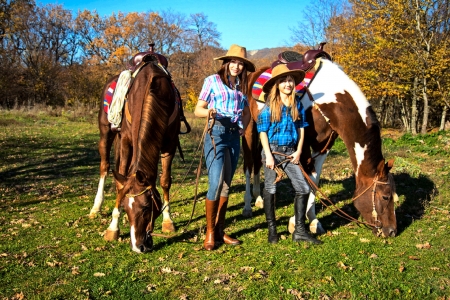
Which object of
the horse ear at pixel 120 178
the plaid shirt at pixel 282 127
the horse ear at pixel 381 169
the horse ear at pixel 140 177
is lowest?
the horse ear at pixel 120 178

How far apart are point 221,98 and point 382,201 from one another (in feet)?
7.98

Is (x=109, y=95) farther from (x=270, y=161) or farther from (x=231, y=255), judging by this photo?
(x=231, y=255)

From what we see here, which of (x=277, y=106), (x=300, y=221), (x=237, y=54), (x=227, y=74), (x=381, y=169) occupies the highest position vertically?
(x=237, y=54)

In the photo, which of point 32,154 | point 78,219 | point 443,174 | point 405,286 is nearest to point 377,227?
point 405,286

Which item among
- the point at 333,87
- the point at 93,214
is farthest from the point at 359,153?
the point at 93,214

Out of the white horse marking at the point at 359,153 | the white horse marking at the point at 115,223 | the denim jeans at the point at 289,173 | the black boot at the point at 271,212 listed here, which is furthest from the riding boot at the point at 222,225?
the white horse marking at the point at 359,153

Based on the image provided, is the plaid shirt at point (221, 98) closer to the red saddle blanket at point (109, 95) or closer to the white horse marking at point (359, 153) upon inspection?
the white horse marking at point (359, 153)

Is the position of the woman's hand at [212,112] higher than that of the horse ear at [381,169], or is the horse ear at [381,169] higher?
the woman's hand at [212,112]

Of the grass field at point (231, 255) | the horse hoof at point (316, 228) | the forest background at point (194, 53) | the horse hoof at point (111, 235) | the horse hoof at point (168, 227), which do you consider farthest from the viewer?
the forest background at point (194, 53)

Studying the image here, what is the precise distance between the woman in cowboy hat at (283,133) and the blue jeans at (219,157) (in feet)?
1.24

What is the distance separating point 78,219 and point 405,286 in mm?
4792

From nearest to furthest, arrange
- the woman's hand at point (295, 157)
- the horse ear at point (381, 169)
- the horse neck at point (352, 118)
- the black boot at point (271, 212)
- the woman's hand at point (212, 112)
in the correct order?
1. the woman's hand at point (212, 112)
2. the woman's hand at point (295, 157)
3. the black boot at point (271, 212)
4. the horse ear at point (381, 169)
5. the horse neck at point (352, 118)

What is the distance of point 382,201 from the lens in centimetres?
475

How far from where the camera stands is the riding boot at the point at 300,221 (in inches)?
184
